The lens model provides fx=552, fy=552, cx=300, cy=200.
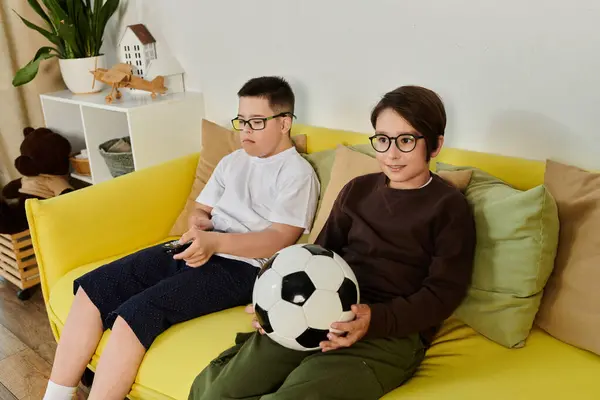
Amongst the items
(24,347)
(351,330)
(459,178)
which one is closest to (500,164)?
(459,178)

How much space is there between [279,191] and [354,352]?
2.11ft

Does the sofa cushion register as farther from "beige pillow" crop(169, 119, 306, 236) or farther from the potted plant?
the potted plant

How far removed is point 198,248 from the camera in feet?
4.95

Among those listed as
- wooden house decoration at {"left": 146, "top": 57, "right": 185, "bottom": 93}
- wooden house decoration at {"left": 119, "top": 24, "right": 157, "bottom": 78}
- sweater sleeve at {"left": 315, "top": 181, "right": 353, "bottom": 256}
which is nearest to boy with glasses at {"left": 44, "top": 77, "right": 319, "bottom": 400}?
sweater sleeve at {"left": 315, "top": 181, "right": 353, "bottom": 256}

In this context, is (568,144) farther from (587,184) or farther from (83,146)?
(83,146)

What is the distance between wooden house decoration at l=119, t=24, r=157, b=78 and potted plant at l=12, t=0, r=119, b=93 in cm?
24

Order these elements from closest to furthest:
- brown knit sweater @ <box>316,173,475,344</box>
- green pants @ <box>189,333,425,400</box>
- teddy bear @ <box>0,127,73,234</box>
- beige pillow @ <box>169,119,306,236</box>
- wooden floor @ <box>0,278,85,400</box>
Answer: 1. green pants @ <box>189,333,425,400</box>
2. brown knit sweater @ <box>316,173,475,344</box>
3. wooden floor @ <box>0,278,85,400</box>
4. beige pillow @ <box>169,119,306,236</box>
5. teddy bear @ <box>0,127,73,234</box>

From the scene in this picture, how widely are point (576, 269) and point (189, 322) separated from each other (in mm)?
967

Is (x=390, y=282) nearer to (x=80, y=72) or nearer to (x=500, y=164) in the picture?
(x=500, y=164)

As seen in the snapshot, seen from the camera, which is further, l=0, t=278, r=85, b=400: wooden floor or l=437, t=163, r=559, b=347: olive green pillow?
l=0, t=278, r=85, b=400: wooden floor

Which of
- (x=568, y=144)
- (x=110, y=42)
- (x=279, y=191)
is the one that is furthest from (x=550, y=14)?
(x=110, y=42)

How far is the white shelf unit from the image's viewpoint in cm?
235

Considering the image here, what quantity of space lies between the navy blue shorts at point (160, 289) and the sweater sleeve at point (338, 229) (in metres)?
0.27

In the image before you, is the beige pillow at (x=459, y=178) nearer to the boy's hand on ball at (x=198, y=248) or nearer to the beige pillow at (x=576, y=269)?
the beige pillow at (x=576, y=269)
